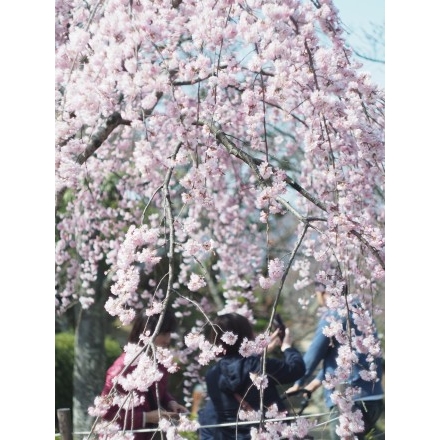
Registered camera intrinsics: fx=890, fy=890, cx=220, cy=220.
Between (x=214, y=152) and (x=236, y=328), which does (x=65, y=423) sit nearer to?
(x=236, y=328)

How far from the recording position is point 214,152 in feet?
8.14

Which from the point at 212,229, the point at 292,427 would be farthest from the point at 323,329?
the point at 212,229

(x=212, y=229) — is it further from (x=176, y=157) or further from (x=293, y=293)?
(x=176, y=157)

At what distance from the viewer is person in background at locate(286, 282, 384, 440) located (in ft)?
9.14

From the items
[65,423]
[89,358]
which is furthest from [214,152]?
[89,358]

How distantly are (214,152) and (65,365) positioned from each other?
112 centimetres

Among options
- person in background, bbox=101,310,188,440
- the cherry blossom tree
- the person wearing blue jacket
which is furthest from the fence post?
the person wearing blue jacket

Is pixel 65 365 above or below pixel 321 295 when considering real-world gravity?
below

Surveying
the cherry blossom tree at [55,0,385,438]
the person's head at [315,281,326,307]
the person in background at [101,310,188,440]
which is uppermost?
the cherry blossom tree at [55,0,385,438]

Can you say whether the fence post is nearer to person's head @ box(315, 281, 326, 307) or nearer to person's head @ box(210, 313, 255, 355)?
person's head @ box(210, 313, 255, 355)

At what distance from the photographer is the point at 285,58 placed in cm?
238

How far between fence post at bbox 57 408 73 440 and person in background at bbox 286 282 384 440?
30.0 inches

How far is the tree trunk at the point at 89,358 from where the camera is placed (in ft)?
10.2
